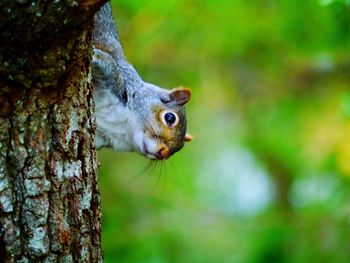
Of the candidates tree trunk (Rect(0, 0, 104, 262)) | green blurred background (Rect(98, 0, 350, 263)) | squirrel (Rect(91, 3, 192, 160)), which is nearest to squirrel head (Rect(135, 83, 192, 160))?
squirrel (Rect(91, 3, 192, 160))

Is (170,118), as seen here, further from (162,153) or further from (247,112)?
(247,112)

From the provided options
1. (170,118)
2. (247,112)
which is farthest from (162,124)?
(247,112)

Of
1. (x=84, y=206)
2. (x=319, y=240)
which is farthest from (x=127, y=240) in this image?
(x=84, y=206)

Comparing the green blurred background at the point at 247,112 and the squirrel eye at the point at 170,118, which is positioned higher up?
the green blurred background at the point at 247,112

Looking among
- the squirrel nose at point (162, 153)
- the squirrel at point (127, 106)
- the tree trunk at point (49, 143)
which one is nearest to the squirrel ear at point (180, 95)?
the squirrel at point (127, 106)

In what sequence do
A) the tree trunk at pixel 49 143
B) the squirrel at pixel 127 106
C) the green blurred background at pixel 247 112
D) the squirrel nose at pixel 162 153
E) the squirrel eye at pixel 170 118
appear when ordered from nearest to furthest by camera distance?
the tree trunk at pixel 49 143 < the squirrel at pixel 127 106 < the squirrel nose at pixel 162 153 < the squirrel eye at pixel 170 118 < the green blurred background at pixel 247 112

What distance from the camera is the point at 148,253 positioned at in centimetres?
484

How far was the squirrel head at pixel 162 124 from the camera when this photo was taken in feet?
11.1

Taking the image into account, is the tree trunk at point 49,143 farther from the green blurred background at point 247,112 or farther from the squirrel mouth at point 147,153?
the green blurred background at point 247,112

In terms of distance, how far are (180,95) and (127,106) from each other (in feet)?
0.84

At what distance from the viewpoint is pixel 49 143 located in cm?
197

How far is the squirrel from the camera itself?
10.7 ft

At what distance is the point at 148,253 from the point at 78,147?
287 centimetres

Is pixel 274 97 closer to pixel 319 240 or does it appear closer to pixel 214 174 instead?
pixel 319 240
